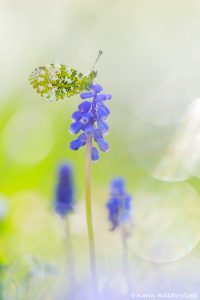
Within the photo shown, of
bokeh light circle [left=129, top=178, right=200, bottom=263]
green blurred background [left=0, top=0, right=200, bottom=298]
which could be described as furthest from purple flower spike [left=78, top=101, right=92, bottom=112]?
green blurred background [left=0, top=0, right=200, bottom=298]

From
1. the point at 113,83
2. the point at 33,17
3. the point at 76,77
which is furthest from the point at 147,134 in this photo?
the point at 76,77

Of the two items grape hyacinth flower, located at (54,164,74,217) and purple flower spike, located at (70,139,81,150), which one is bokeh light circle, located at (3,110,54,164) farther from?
purple flower spike, located at (70,139,81,150)

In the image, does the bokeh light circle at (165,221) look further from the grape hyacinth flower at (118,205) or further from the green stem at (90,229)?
the green stem at (90,229)

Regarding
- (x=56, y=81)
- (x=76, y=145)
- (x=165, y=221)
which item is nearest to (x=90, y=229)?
(x=76, y=145)

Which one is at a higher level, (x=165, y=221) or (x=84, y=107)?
(x=84, y=107)

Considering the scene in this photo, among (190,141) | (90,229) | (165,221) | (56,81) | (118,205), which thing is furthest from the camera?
(190,141)

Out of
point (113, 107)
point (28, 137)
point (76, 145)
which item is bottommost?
point (28, 137)

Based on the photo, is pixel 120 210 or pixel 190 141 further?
pixel 190 141

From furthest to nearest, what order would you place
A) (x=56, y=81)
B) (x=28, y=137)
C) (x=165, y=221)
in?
(x=28, y=137), (x=165, y=221), (x=56, y=81)

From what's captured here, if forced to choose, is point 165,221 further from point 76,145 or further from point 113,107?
point 113,107
